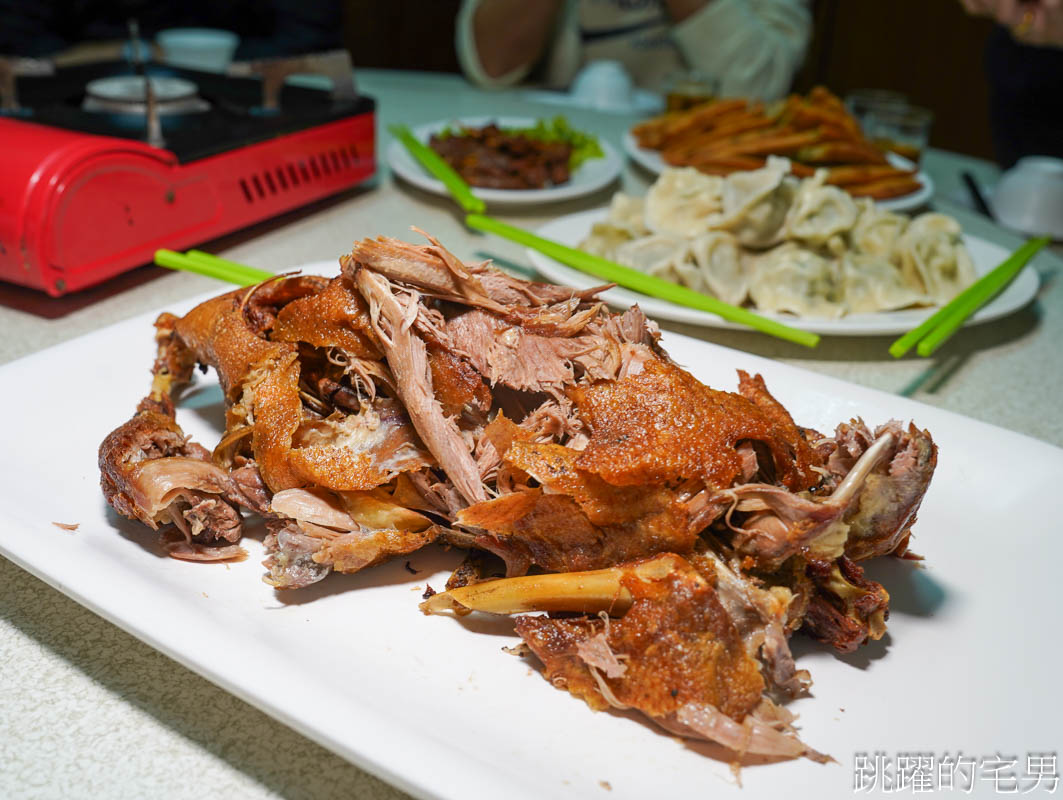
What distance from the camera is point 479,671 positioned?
3.40ft

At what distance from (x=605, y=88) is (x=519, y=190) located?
2.05m

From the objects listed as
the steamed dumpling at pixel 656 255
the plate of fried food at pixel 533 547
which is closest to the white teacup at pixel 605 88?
the steamed dumpling at pixel 656 255

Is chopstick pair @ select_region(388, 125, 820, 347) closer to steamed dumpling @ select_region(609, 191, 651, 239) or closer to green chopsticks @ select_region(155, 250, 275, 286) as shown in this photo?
steamed dumpling @ select_region(609, 191, 651, 239)

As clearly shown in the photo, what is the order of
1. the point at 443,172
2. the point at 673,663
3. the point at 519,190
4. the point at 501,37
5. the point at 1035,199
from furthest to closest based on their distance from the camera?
the point at 501,37 → the point at 1035,199 → the point at 519,190 → the point at 443,172 → the point at 673,663

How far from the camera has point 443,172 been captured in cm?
302

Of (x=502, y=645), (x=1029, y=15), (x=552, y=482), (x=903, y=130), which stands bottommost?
(x=502, y=645)

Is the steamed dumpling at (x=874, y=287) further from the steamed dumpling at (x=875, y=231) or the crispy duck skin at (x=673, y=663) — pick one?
the crispy duck skin at (x=673, y=663)

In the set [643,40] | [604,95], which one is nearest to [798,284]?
[604,95]

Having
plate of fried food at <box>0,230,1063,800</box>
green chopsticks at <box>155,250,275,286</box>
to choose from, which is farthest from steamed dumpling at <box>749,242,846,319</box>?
green chopsticks at <box>155,250,275,286</box>

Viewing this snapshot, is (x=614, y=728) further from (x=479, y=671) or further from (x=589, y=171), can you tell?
(x=589, y=171)

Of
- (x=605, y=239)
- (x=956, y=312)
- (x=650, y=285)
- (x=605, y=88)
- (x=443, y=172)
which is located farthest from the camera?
(x=605, y=88)

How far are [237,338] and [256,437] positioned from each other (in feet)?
0.70

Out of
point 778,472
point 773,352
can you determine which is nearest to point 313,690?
point 778,472

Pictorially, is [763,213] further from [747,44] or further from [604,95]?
[747,44]
